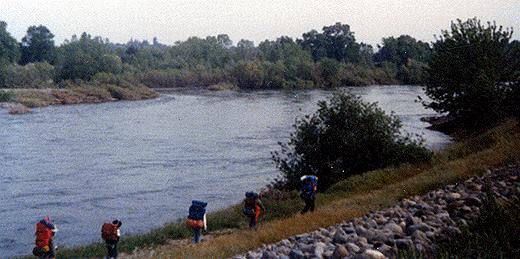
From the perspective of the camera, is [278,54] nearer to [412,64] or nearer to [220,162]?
[412,64]

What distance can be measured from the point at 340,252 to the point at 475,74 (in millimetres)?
36548

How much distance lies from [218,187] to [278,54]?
122m

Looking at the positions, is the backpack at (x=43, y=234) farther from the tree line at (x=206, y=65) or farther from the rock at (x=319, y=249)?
the tree line at (x=206, y=65)

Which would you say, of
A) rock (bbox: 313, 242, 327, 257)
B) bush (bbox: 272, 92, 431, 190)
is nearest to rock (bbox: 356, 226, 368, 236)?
rock (bbox: 313, 242, 327, 257)

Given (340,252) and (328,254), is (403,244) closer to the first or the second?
(340,252)

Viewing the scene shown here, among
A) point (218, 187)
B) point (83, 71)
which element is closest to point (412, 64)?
point (83, 71)

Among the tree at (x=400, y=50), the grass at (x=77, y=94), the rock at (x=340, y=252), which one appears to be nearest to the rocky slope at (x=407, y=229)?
the rock at (x=340, y=252)

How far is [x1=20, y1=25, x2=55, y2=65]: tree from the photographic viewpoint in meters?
139

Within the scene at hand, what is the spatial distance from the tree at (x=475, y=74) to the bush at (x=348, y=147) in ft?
57.5

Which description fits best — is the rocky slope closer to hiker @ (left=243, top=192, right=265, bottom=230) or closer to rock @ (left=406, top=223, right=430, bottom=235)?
rock @ (left=406, top=223, right=430, bottom=235)

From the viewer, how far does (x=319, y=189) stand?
26250mm

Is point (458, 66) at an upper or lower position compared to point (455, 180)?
upper

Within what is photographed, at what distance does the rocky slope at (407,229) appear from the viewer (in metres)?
9.08

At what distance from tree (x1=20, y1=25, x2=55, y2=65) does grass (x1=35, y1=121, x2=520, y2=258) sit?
12659cm
